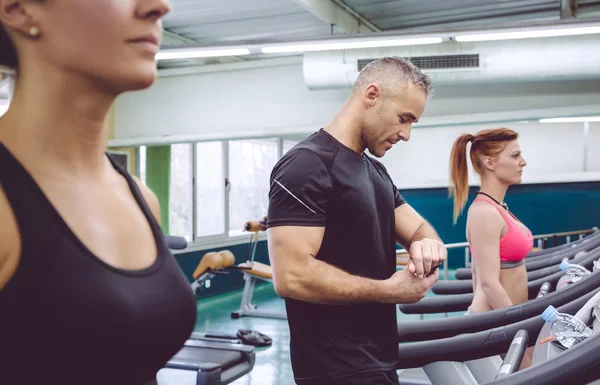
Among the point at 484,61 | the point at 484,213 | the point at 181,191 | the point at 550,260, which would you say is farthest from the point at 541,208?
the point at 484,213

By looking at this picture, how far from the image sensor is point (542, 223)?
9391 millimetres

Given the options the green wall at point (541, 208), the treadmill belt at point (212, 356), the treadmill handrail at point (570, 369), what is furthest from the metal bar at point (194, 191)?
the treadmill handrail at point (570, 369)

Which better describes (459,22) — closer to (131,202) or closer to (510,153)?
(510,153)

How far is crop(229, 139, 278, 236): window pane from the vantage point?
9188 millimetres

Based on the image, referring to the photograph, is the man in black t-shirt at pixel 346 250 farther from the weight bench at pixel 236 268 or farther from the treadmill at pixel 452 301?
the weight bench at pixel 236 268

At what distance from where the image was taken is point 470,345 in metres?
1.93

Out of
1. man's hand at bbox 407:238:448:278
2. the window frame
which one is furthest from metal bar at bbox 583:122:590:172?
man's hand at bbox 407:238:448:278

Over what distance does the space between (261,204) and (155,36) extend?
937cm

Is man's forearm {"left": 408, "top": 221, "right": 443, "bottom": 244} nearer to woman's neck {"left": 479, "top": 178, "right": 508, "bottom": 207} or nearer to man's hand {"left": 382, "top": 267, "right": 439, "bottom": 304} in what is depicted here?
man's hand {"left": 382, "top": 267, "right": 439, "bottom": 304}

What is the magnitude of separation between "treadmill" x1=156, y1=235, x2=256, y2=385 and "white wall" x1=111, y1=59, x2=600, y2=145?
10.4 ft

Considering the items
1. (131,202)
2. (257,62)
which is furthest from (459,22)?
(131,202)

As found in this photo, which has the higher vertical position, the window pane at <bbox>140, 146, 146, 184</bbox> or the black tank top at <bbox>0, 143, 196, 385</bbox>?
the window pane at <bbox>140, 146, 146, 184</bbox>

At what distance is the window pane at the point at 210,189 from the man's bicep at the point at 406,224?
6769 millimetres

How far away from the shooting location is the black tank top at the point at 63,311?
0.54 m
